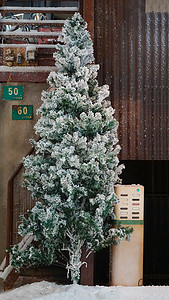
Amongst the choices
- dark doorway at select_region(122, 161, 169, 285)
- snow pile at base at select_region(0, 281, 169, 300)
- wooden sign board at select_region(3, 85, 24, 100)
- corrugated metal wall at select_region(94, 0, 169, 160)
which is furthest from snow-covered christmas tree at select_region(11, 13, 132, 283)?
dark doorway at select_region(122, 161, 169, 285)

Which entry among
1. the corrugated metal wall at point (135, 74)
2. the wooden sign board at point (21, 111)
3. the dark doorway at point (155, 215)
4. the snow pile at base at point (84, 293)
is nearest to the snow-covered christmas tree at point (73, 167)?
the snow pile at base at point (84, 293)

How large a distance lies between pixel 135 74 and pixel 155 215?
443cm

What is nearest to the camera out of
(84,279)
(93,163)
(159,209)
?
(93,163)

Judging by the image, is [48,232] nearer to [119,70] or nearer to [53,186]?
[53,186]

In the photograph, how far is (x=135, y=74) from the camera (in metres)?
6.91

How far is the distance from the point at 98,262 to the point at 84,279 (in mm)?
3163

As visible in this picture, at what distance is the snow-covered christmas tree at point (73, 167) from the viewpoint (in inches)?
215

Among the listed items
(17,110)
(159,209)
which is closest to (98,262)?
(159,209)

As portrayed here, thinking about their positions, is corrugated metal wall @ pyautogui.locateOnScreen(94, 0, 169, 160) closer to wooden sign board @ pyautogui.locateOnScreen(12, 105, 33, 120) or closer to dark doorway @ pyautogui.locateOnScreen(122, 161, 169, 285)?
wooden sign board @ pyautogui.locateOnScreen(12, 105, 33, 120)

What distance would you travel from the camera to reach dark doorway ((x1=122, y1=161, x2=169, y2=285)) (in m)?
9.83

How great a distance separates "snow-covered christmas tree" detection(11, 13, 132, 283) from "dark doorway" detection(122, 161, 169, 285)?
4.10 metres

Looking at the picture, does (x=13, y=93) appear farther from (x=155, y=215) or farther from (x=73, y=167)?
(x=155, y=215)

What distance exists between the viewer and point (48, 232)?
545cm

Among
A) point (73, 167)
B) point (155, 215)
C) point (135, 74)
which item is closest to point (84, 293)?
point (73, 167)
